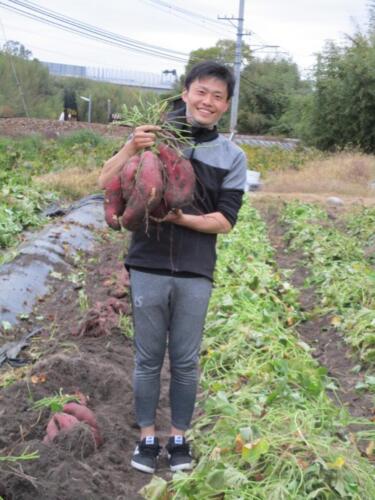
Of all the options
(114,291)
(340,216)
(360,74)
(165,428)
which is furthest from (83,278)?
(360,74)

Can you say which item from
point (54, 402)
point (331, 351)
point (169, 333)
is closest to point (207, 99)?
point (169, 333)

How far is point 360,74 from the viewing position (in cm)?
2778

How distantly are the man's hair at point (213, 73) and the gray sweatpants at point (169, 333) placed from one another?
0.84 meters

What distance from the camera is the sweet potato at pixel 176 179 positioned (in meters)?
2.93

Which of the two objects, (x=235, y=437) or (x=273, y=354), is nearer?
(x=235, y=437)

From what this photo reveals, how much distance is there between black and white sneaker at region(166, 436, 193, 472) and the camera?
326 cm

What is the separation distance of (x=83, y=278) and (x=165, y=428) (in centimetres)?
419

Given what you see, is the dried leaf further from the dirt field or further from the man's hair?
the man's hair

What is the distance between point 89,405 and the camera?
4.00 meters

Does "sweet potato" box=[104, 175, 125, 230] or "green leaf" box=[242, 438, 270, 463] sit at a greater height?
"sweet potato" box=[104, 175, 125, 230]

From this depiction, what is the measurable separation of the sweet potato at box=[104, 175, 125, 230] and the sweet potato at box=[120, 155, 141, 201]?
0.12ft

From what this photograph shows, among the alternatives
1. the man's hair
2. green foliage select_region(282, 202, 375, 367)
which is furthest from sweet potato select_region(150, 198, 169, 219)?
green foliage select_region(282, 202, 375, 367)

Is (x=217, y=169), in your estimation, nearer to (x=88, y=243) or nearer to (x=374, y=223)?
(x=88, y=243)

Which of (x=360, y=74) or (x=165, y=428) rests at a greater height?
(x=360, y=74)
